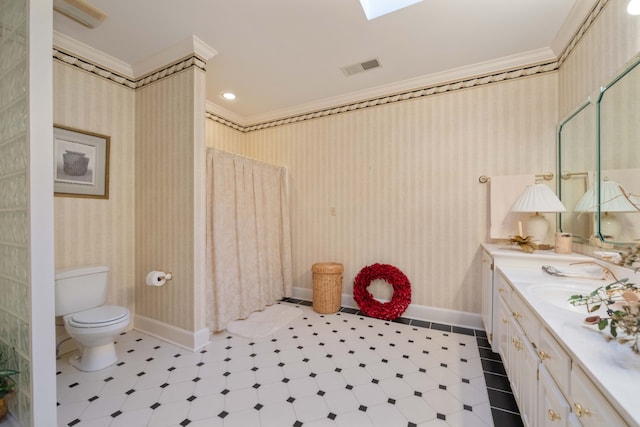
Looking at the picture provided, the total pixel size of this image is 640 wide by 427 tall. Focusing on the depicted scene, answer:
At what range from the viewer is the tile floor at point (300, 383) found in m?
1.53

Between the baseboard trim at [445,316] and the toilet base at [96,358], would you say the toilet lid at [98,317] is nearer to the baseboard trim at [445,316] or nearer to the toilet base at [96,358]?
the toilet base at [96,358]

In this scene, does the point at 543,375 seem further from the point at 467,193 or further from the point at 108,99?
the point at 108,99

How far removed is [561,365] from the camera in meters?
0.86

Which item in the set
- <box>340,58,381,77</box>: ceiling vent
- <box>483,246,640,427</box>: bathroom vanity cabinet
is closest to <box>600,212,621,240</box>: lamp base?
<box>483,246,640,427</box>: bathroom vanity cabinet

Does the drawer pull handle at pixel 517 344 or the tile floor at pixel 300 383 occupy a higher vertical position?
the drawer pull handle at pixel 517 344

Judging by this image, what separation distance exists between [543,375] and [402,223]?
2003 mm

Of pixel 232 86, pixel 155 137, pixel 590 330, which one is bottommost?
pixel 590 330

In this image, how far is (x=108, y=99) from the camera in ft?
8.26

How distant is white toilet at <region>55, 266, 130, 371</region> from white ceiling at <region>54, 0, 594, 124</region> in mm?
1997

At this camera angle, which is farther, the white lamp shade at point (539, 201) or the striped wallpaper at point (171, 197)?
the striped wallpaper at point (171, 197)

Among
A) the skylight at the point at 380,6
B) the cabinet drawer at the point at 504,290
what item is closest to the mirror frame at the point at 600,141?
the cabinet drawer at the point at 504,290

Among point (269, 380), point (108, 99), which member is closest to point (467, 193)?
point (269, 380)

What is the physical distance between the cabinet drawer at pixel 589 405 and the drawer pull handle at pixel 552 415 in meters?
0.14

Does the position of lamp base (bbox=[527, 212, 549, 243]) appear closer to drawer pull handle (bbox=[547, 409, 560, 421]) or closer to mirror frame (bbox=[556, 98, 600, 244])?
mirror frame (bbox=[556, 98, 600, 244])
